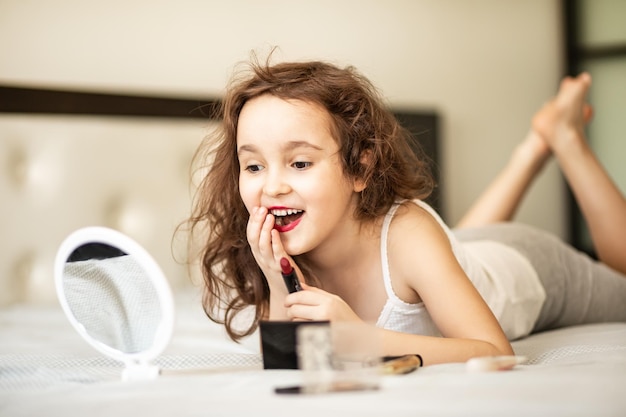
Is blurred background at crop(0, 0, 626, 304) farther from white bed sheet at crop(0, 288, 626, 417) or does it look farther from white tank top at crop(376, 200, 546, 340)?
white bed sheet at crop(0, 288, 626, 417)

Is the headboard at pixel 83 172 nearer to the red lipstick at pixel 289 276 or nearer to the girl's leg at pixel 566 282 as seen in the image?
the girl's leg at pixel 566 282

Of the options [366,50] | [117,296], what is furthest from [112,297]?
[366,50]

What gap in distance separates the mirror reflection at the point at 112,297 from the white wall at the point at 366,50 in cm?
141

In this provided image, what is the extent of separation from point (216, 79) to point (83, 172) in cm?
57

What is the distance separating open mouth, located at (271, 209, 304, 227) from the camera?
120 cm

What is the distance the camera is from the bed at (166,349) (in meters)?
0.78

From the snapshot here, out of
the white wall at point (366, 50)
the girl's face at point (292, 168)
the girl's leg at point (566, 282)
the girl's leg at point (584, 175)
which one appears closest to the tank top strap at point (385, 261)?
the girl's face at point (292, 168)

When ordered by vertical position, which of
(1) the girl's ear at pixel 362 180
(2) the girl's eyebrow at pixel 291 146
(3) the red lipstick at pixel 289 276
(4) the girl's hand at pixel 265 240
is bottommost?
(3) the red lipstick at pixel 289 276

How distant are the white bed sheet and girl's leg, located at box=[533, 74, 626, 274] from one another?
0.75 meters

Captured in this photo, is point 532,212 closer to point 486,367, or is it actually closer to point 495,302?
point 495,302

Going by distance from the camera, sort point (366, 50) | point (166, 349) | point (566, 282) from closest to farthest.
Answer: point (166, 349)
point (566, 282)
point (366, 50)

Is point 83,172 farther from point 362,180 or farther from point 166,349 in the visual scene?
point 362,180

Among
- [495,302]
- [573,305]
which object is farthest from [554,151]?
[495,302]

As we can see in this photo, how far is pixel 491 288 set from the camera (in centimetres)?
164
